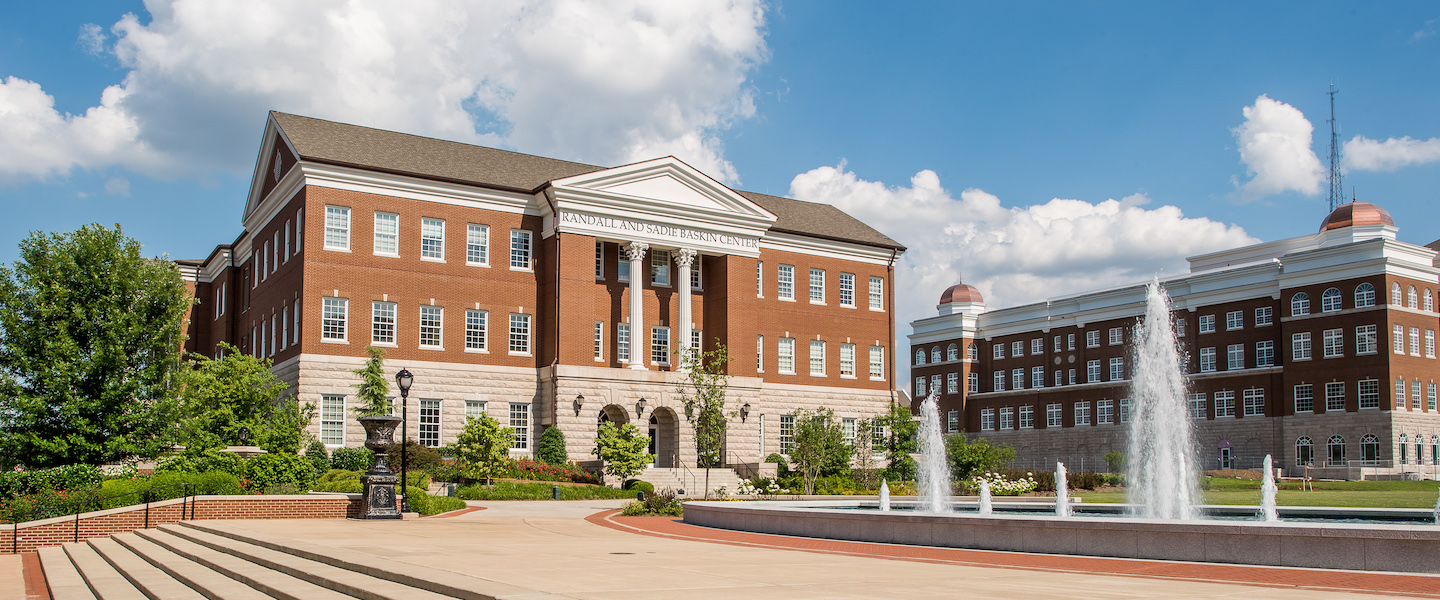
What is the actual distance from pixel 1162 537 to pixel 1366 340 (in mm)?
70157

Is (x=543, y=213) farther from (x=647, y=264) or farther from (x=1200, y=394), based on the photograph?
(x=1200, y=394)

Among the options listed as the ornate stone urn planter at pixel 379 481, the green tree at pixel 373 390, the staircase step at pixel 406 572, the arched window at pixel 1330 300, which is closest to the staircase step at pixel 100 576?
the staircase step at pixel 406 572

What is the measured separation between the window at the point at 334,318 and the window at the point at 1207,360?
2736 inches

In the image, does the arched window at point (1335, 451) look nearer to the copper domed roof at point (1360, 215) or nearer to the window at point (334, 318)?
the copper domed roof at point (1360, 215)

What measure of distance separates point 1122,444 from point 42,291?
78826 millimetres

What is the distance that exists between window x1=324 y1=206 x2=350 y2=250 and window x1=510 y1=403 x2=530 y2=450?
9.35m

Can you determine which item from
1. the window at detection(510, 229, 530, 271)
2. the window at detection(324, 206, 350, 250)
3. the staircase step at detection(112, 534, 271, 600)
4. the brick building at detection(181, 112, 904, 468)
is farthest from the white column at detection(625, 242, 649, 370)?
the staircase step at detection(112, 534, 271, 600)

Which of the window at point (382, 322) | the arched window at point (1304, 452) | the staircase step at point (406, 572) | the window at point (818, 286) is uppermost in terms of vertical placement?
the window at point (818, 286)

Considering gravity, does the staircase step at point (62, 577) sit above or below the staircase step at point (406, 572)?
below

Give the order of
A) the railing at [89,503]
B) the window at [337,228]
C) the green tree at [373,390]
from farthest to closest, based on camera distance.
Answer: the window at [337,228]
the green tree at [373,390]
the railing at [89,503]

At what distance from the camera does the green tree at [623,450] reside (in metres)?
40.9

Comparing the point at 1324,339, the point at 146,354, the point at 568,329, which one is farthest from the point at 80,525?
the point at 1324,339

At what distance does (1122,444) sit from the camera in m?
90.0

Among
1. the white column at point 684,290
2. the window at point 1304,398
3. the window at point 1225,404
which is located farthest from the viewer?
the window at point 1225,404
